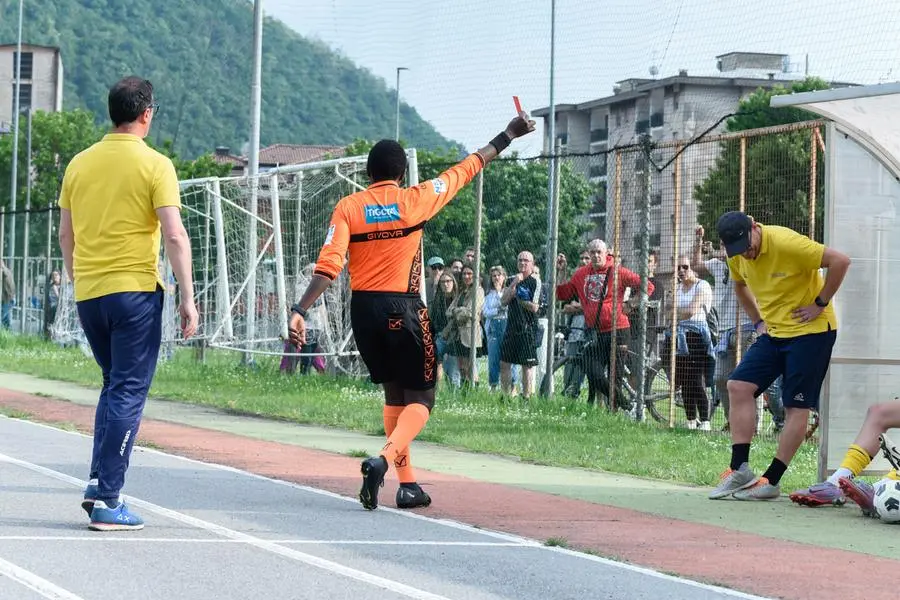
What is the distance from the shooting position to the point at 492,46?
2358 centimetres

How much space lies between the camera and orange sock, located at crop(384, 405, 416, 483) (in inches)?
344

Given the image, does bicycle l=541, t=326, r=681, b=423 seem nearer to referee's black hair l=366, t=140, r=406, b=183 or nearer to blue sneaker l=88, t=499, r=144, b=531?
referee's black hair l=366, t=140, r=406, b=183

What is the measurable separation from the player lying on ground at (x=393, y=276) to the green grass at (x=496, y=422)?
2670 millimetres

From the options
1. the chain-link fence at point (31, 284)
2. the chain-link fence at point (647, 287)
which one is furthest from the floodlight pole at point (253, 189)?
the chain-link fence at point (31, 284)

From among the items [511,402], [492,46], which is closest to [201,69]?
[492,46]

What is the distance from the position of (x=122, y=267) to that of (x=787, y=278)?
4.22 meters

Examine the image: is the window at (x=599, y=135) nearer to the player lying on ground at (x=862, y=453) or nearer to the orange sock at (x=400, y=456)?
the player lying on ground at (x=862, y=453)

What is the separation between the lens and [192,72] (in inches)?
5221

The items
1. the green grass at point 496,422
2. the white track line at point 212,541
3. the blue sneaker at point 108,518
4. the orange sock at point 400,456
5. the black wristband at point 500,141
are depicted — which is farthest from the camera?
the green grass at point 496,422

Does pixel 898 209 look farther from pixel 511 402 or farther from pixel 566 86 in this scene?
pixel 566 86

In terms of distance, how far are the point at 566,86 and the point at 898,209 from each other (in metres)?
13.3

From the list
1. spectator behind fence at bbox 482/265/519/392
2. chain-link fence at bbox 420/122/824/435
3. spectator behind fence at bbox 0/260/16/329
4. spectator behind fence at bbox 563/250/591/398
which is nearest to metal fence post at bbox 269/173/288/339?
chain-link fence at bbox 420/122/824/435

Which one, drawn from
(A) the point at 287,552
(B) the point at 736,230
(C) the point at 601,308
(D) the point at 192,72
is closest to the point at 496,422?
(C) the point at 601,308

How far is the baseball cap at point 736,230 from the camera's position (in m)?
9.38
